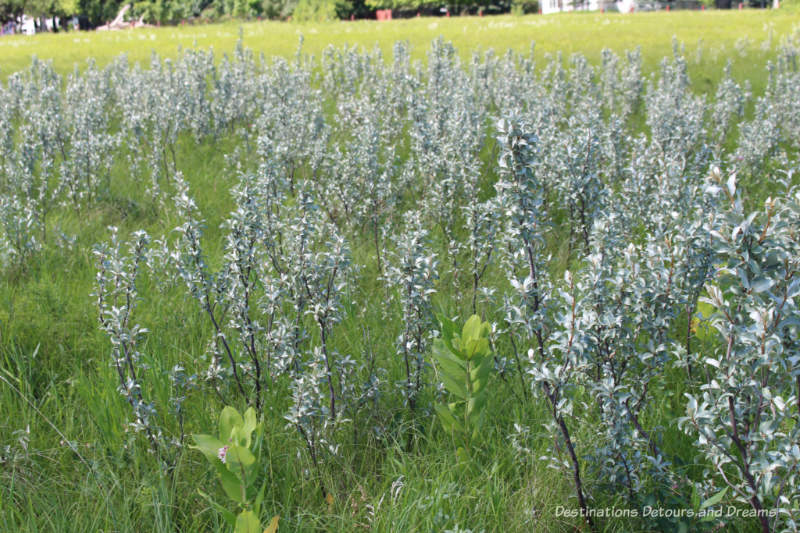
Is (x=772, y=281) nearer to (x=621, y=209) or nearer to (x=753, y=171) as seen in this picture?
(x=621, y=209)

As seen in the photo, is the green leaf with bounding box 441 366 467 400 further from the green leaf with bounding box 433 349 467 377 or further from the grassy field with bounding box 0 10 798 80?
the grassy field with bounding box 0 10 798 80

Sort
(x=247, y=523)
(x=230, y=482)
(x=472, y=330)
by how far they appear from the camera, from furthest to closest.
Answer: (x=472, y=330), (x=230, y=482), (x=247, y=523)

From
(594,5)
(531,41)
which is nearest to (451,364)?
(531,41)

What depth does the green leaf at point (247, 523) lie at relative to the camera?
6.23 ft

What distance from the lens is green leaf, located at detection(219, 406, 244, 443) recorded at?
2100 millimetres

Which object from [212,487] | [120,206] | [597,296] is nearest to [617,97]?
[120,206]

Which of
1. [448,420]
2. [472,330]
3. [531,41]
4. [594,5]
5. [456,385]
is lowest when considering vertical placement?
[448,420]

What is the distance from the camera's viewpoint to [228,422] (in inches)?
83.0

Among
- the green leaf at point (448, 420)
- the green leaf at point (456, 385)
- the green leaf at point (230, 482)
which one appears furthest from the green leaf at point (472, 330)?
the green leaf at point (230, 482)

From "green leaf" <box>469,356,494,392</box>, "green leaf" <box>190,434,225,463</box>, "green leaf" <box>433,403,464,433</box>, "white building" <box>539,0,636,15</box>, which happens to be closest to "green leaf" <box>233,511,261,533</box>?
"green leaf" <box>190,434,225,463</box>

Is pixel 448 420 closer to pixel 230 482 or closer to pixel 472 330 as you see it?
pixel 472 330

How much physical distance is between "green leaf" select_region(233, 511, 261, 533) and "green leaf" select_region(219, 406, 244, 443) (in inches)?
11.1

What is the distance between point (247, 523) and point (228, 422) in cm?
36

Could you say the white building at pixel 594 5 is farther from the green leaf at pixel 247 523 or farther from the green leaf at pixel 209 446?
the green leaf at pixel 247 523
